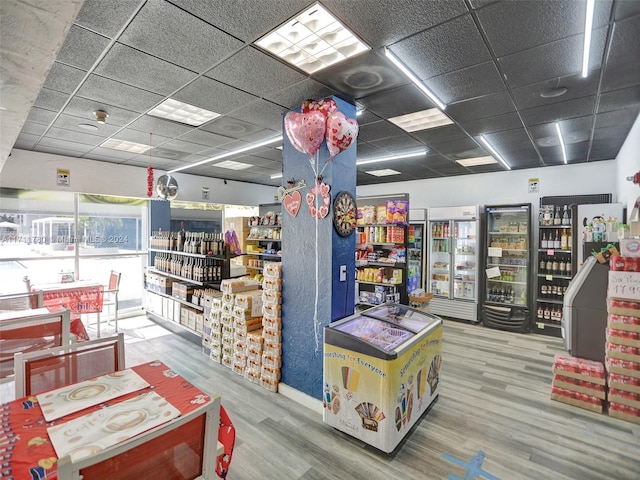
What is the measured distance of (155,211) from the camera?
24.3ft

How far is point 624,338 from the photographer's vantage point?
312 centimetres

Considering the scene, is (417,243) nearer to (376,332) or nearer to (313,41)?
(376,332)

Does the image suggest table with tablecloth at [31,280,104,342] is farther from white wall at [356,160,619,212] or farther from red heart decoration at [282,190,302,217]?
white wall at [356,160,619,212]

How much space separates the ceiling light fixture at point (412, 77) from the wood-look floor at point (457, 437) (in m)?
3.26

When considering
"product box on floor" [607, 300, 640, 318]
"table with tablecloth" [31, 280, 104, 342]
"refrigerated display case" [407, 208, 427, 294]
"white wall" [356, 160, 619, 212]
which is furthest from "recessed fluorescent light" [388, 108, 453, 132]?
"table with tablecloth" [31, 280, 104, 342]

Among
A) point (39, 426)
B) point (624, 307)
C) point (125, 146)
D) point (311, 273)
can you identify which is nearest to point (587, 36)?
point (624, 307)

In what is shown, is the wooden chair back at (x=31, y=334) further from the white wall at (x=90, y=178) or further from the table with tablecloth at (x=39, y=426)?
the white wall at (x=90, y=178)

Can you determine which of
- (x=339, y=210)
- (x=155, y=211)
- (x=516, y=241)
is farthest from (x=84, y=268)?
(x=516, y=241)

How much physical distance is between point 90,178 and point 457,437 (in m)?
7.28

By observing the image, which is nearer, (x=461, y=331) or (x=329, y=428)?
(x=329, y=428)

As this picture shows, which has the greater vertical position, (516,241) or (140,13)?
(140,13)

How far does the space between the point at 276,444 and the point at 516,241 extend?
20.0 ft

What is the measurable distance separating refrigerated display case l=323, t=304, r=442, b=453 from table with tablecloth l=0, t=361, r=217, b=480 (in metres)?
1.30

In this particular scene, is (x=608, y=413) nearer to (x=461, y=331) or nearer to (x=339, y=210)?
(x=461, y=331)
